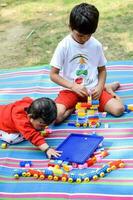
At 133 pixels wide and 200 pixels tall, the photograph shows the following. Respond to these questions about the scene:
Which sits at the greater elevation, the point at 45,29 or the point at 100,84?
the point at 45,29

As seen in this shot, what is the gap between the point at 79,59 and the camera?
343 cm

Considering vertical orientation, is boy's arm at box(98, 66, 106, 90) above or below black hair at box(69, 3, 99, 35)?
below

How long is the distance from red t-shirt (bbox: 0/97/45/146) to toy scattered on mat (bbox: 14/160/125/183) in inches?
9.4

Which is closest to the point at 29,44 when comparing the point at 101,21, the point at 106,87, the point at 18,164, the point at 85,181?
the point at 101,21

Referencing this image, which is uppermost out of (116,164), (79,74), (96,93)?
(79,74)

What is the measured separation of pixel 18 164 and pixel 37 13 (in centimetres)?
306

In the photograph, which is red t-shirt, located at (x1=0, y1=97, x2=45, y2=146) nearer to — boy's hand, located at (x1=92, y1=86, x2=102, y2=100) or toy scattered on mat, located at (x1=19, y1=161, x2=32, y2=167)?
toy scattered on mat, located at (x1=19, y1=161, x2=32, y2=167)

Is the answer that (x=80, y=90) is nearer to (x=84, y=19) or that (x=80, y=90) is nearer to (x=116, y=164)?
(x=84, y=19)

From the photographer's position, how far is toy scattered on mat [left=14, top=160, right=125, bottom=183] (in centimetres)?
274

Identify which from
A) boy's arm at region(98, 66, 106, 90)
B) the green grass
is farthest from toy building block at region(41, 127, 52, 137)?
the green grass

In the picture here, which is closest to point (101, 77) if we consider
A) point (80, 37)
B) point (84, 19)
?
point (80, 37)

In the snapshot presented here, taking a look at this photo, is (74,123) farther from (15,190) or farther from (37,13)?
(37,13)

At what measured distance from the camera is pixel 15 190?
2742 millimetres

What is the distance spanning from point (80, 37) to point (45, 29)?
6.73 ft
